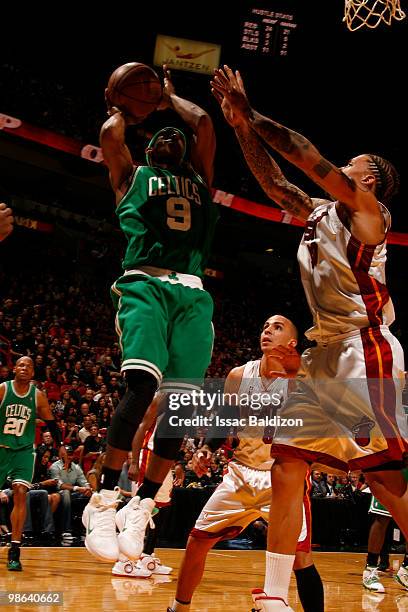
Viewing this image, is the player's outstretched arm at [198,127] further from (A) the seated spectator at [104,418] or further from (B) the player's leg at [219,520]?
(A) the seated spectator at [104,418]

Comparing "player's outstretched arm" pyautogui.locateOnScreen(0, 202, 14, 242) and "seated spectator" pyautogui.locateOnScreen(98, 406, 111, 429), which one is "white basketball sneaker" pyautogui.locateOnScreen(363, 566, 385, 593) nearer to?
"player's outstretched arm" pyautogui.locateOnScreen(0, 202, 14, 242)

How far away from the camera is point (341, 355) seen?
11.9 ft

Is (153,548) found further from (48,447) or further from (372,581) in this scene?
(48,447)

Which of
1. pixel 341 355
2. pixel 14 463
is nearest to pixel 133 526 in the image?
pixel 341 355

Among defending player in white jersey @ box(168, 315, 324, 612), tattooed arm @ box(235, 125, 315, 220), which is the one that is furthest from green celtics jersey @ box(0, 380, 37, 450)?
tattooed arm @ box(235, 125, 315, 220)

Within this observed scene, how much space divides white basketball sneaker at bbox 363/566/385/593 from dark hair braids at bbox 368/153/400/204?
15.2 ft

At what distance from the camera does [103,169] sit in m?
20.8

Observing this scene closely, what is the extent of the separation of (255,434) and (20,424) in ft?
11.4

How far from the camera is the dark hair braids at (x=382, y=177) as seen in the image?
A: 383cm

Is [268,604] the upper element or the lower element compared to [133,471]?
upper

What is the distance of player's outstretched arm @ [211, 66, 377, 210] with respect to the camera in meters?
3.53

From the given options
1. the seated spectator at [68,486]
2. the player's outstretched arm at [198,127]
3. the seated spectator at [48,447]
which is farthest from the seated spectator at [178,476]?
the player's outstretched arm at [198,127]

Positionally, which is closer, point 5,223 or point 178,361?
point 5,223

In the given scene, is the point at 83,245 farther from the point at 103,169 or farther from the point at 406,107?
the point at 406,107
